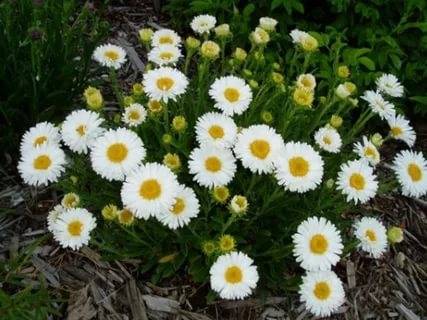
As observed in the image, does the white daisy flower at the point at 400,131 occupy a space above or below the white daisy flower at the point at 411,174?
above

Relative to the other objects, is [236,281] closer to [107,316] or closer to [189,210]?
[189,210]

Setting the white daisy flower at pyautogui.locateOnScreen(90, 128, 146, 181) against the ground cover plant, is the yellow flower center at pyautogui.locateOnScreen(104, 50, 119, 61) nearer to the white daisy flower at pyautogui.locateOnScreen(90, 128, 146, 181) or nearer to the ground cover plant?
the ground cover plant

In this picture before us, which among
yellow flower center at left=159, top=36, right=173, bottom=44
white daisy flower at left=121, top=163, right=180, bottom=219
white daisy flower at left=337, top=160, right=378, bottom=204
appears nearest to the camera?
white daisy flower at left=121, top=163, right=180, bottom=219

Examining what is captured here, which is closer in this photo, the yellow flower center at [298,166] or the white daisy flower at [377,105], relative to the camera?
the yellow flower center at [298,166]

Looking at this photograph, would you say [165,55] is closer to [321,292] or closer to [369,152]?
[369,152]

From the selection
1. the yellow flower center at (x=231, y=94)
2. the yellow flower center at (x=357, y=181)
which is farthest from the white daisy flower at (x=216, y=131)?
the yellow flower center at (x=357, y=181)

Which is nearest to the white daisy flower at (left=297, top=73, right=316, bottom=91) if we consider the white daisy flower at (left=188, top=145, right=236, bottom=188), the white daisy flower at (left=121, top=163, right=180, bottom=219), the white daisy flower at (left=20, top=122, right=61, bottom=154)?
the white daisy flower at (left=188, top=145, right=236, bottom=188)

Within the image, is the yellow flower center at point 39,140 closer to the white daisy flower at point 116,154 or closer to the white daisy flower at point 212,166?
the white daisy flower at point 116,154

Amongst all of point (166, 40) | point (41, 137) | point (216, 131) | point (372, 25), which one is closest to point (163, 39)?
point (166, 40)
